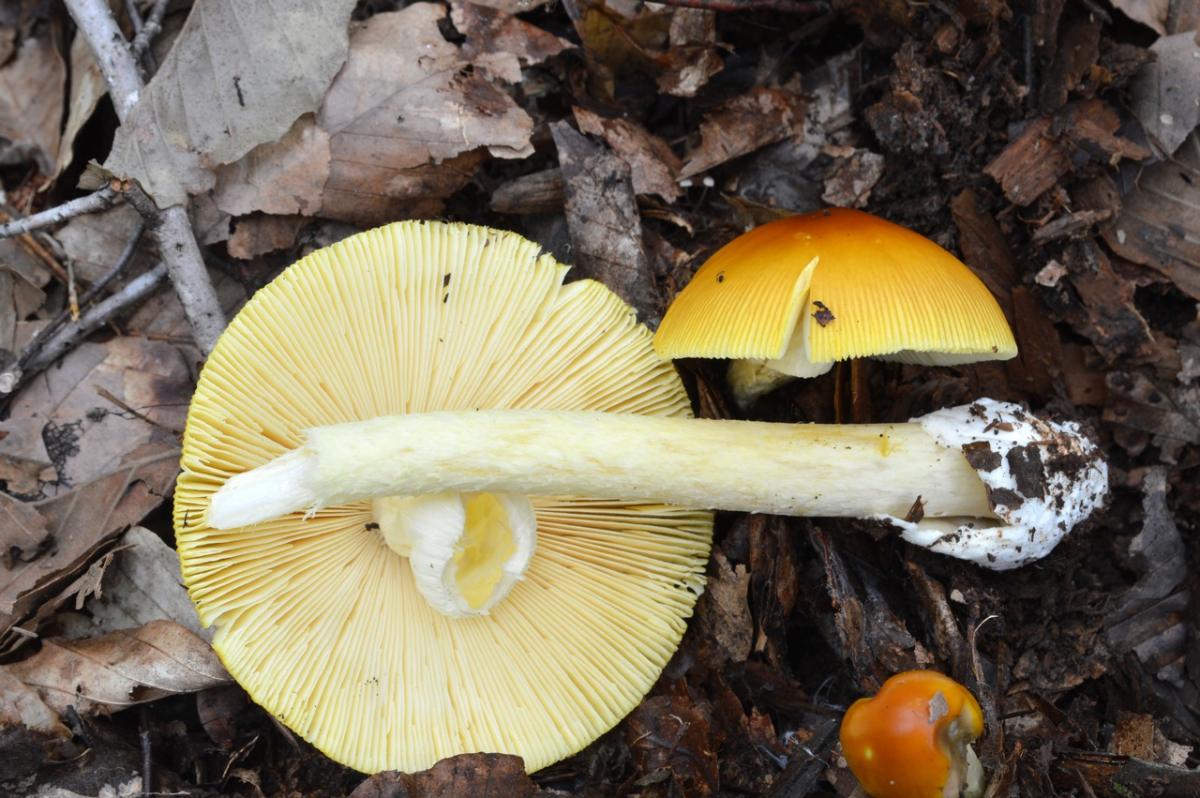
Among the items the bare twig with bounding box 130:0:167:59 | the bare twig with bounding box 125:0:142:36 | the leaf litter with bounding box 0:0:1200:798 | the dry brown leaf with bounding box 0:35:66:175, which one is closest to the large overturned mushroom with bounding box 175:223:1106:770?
the leaf litter with bounding box 0:0:1200:798

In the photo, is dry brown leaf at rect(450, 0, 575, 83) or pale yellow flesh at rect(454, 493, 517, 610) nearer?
pale yellow flesh at rect(454, 493, 517, 610)

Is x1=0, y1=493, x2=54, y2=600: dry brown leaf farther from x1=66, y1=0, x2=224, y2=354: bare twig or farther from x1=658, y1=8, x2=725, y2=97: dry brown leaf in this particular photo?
x1=658, y1=8, x2=725, y2=97: dry brown leaf

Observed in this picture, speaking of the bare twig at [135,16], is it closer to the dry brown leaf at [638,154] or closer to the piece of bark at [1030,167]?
the dry brown leaf at [638,154]

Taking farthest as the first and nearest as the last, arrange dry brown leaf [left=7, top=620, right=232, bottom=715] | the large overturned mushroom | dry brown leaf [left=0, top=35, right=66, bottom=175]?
dry brown leaf [left=0, top=35, right=66, bottom=175] → dry brown leaf [left=7, top=620, right=232, bottom=715] → the large overturned mushroom

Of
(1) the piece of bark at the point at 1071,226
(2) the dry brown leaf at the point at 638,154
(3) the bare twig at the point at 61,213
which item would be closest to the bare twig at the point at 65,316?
(3) the bare twig at the point at 61,213

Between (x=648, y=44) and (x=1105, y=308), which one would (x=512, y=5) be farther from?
(x=1105, y=308)

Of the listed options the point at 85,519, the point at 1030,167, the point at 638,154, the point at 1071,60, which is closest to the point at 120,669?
the point at 85,519
